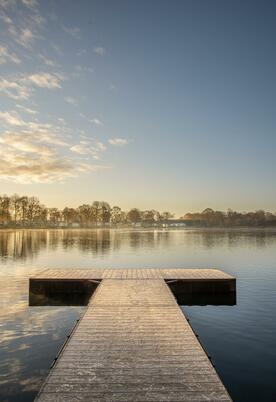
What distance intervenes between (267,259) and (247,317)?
23870 mm

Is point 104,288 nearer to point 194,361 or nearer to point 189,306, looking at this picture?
point 189,306

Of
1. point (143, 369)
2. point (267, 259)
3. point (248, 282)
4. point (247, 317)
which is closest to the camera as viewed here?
point (143, 369)

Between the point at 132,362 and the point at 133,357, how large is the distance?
0.31 m

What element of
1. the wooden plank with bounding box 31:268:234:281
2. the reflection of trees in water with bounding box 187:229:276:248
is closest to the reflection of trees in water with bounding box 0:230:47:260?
the wooden plank with bounding box 31:268:234:281

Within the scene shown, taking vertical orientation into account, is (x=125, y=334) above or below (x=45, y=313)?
above

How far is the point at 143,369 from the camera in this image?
769 cm

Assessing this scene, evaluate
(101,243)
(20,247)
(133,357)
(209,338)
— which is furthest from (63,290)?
(101,243)

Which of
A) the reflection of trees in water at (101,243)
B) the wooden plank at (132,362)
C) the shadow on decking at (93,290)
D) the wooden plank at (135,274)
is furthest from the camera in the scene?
the reflection of trees in water at (101,243)

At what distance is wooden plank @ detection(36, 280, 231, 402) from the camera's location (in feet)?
21.7

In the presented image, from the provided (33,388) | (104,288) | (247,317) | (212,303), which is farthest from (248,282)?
(33,388)

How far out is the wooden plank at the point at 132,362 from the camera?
660cm

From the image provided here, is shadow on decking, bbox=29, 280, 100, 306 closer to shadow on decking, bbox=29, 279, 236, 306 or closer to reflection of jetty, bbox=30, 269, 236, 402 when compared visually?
shadow on decking, bbox=29, 279, 236, 306

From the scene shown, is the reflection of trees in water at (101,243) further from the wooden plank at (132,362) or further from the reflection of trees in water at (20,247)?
the wooden plank at (132,362)

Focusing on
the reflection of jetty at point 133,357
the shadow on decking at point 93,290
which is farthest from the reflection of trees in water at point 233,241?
the reflection of jetty at point 133,357
